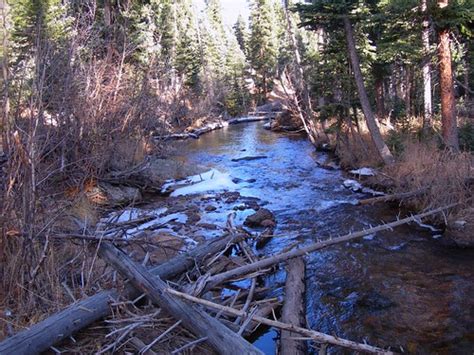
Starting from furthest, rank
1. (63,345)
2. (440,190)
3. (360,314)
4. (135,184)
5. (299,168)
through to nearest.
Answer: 1. (299,168)
2. (135,184)
3. (440,190)
4. (360,314)
5. (63,345)

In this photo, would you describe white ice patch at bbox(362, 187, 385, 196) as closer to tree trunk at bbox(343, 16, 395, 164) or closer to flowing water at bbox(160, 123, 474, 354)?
flowing water at bbox(160, 123, 474, 354)

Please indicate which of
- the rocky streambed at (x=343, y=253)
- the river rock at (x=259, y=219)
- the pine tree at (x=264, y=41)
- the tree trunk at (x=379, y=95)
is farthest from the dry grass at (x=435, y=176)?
the pine tree at (x=264, y=41)

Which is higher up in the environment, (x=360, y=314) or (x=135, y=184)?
(x=135, y=184)

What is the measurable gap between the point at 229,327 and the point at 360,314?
1.96 meters

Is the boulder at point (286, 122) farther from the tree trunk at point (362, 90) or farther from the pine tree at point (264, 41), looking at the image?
the pine tree at point (264, 41)

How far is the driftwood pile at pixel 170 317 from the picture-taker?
151 inches

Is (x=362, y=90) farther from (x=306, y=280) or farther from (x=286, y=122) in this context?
(x=286, y=122)

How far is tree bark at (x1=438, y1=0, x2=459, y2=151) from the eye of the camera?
9695 millimetres

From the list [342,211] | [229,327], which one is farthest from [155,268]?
[342,211]

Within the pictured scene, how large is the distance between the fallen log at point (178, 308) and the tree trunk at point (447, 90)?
7.87 meters

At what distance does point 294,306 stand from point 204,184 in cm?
795

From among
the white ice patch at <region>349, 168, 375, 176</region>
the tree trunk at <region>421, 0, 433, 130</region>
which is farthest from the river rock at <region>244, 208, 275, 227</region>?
the tree trunk at <region>421, 0, 433, 130</region>

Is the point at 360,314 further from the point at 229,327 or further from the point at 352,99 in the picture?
the point at 352,99

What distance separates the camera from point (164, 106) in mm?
14266
